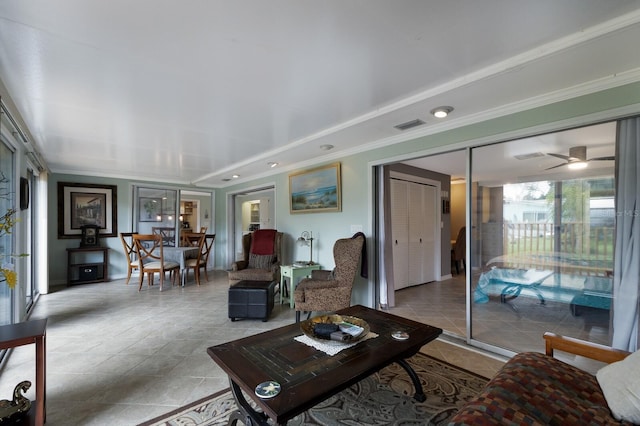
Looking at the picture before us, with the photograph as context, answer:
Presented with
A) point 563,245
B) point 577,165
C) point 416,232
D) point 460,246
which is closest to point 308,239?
point 416,232

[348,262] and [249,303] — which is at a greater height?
[348,262]

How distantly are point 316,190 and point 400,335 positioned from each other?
2.98 metres

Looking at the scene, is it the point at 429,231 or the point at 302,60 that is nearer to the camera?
the point at 302,60

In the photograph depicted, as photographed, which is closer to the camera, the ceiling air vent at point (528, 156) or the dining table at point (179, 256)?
the ceiling air vent at point (528, 156)

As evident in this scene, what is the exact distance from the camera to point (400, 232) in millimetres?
4883

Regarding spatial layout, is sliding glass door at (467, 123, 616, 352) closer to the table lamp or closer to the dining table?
the table lamp

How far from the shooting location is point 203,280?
5.88 m

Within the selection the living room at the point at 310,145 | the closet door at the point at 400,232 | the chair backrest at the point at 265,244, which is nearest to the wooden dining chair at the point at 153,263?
the living room at the point at 310,145

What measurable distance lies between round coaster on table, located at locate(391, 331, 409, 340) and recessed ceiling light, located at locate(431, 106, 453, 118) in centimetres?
191

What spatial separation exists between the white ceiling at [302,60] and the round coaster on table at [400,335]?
1793 mm

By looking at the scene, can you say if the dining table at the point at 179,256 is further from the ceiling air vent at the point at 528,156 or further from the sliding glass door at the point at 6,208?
the ceiling air vent at the point at 528,156

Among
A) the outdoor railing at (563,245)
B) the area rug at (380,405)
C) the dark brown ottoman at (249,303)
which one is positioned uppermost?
the outdoor railing at (563,245)

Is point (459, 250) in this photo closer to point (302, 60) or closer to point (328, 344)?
point (328, 344)

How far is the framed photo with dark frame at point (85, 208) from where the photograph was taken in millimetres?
5625
